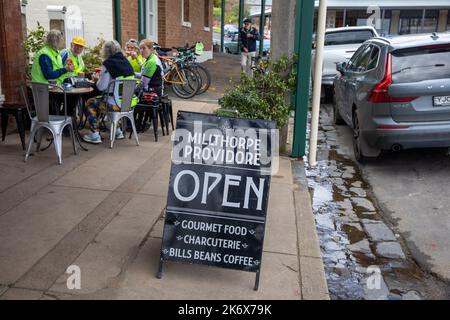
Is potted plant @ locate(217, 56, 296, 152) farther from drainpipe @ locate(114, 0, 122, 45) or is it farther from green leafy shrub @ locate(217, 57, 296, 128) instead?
drainpipe @ locate(114, 0, 122, 45)

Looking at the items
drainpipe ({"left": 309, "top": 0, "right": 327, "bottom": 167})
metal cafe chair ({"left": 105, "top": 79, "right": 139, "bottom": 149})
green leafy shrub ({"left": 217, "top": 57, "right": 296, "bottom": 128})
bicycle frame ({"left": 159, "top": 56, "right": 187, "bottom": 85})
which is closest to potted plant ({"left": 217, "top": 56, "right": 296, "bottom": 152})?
green leafy shrub ({"left": 217, "top": 57, "right": 296, "bottom": 128})

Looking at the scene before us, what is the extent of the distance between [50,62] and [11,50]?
1235 millimetres

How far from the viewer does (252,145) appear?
3.62 meters

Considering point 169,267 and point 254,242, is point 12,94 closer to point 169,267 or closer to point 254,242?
point 169,267

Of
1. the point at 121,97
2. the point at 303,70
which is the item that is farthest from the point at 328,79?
the point at 121,97

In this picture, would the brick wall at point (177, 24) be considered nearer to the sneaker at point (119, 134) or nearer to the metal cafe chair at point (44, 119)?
the sneaker at point (119, 134)

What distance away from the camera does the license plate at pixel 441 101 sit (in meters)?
6.43

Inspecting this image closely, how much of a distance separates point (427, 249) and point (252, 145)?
7.07 feet

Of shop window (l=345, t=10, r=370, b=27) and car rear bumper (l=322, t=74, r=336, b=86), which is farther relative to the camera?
shop window (l=345, t=10, r=370, b=27)

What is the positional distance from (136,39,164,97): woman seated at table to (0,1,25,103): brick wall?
1.82m

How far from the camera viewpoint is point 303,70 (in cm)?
690

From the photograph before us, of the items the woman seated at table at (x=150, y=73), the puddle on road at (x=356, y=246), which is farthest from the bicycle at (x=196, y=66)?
the puddle on road at (x=356, y=246)

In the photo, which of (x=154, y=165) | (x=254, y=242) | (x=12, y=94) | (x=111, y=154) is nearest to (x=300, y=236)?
(x=254, y=242)

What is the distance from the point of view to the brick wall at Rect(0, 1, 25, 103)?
24.3 ft
